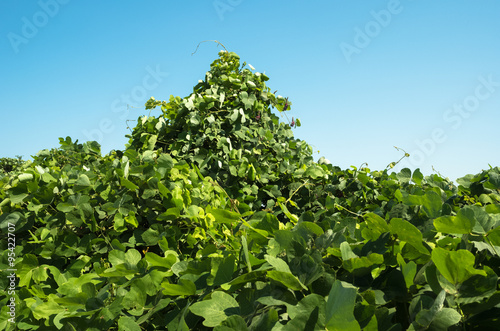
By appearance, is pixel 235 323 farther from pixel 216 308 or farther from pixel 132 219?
pixel 132 219

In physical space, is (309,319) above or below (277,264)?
below

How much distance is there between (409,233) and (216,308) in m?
0.51

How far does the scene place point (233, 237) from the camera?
64.6 inches

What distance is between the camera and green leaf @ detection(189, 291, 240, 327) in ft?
2.58

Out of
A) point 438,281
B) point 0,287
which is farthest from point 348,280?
point 0,287

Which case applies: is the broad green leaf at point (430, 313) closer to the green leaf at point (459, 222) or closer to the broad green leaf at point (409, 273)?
the broad green leaf at point (409, 273)

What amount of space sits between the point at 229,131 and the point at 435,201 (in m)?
2.39

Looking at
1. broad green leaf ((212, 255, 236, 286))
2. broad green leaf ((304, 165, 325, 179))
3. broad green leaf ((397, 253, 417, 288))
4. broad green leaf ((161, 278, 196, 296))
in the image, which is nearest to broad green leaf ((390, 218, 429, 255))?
broad green leaf ((397, 253, 417, 288))

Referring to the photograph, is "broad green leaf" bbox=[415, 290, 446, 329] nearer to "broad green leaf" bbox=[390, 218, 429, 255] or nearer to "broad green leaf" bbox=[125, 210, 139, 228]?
"broad green leaf" bbox=[390, 218, 429, 255]

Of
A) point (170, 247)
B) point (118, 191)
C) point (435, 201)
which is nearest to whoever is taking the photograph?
point (435, 201)

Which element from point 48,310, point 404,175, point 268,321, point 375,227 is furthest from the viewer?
point 404,175

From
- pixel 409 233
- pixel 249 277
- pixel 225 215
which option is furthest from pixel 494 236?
pixel 225 215

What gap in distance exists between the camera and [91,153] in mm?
3674

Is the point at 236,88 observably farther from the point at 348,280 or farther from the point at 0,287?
the point at 348,280
